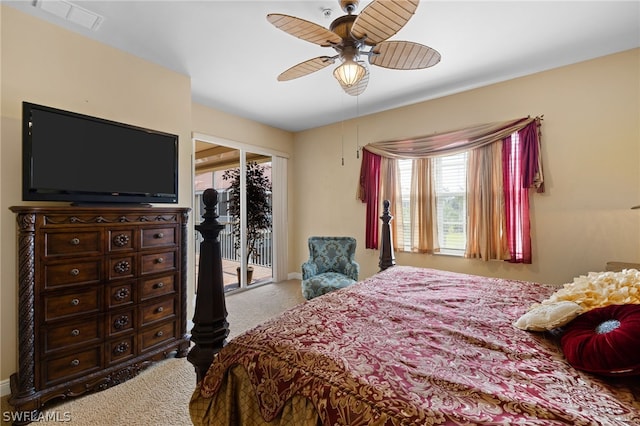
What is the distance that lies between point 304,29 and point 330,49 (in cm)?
97

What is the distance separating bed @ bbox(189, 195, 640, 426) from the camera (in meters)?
0.76

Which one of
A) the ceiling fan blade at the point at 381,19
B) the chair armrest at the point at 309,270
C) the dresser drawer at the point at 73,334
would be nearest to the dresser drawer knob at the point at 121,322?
the dresser drawer at the point at 73,334

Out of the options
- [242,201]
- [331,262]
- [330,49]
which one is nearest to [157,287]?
[331,262]

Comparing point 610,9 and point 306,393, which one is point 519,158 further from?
point 306,393

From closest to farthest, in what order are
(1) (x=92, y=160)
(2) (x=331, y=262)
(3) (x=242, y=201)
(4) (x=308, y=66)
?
1. (4) (x=308, y=66)
2. (1) (x=92, y=160)
3. (2) (x=331, y=262)
4. (3) (x=242, y=201)

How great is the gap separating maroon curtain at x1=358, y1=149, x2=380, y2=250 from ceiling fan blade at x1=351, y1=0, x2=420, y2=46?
2.53m

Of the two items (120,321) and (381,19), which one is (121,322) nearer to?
(120,321)

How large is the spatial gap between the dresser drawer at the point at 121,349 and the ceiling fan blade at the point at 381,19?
8.92 ft

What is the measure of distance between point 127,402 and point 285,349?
5.42 ft

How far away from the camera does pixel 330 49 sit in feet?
8.23

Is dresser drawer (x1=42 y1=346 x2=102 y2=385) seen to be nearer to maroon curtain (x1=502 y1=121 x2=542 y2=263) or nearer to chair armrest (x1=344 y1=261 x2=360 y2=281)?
chair armrest (x1=344 y1=261 x2=360 y2=281)

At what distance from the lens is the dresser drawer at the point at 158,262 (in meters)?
2.34

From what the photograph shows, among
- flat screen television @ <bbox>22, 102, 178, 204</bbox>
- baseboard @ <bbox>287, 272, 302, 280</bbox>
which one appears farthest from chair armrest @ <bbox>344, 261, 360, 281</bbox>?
flat screen television @ <bbox>22, 102, 178, 204</bbox>

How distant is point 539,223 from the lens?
304 centimetres
